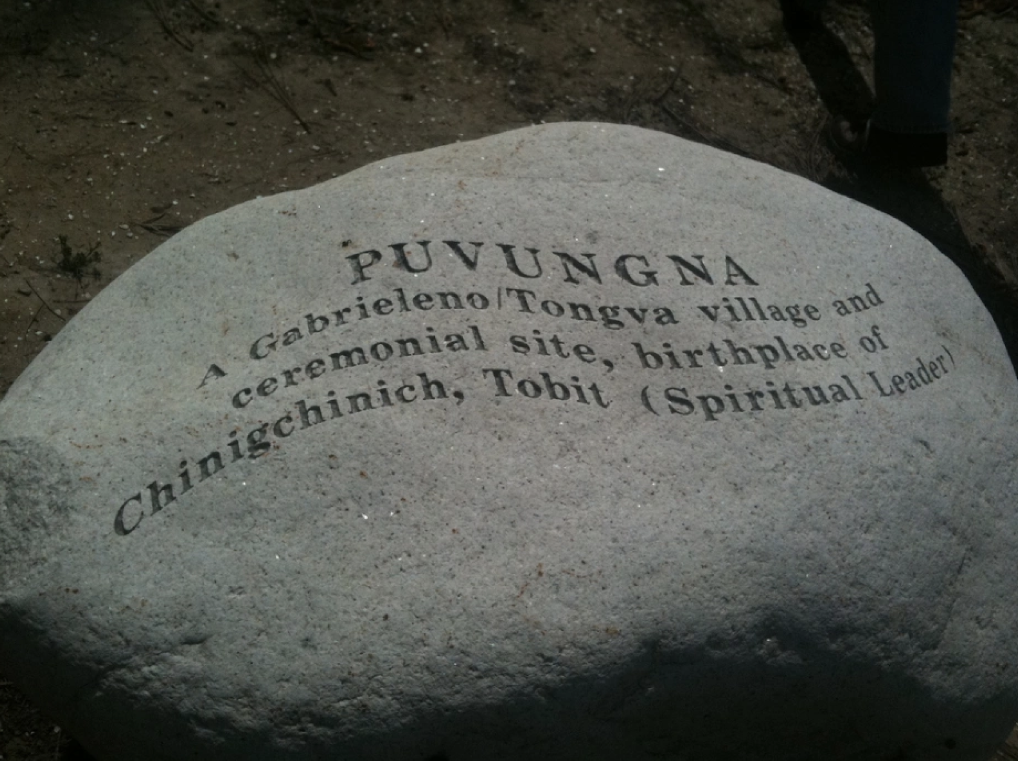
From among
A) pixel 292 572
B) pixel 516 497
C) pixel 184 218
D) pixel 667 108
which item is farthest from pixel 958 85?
pixel 292 572

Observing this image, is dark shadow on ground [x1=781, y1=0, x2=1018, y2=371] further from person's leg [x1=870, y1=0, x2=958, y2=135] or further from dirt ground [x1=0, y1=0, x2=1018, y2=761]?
person's leg [x1=870, y1=0, x2=958, y2=135]

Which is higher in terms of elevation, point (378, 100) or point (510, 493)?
point (510, 493)

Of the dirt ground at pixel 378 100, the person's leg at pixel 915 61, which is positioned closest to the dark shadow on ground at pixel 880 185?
the dirt ground at pixel 378 100

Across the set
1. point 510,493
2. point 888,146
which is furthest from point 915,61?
point 510,493

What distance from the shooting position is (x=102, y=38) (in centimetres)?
463

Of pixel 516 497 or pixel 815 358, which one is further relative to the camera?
pixel 815 358

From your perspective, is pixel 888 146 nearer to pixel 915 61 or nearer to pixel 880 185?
pixel 880 185

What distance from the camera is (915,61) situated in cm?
452

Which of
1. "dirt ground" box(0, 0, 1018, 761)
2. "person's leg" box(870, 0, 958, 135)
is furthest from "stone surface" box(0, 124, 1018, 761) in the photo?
"person's leg" box(870, 0, 958, 135)

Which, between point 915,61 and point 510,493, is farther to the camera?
point 915,61

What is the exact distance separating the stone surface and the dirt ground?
1.51 metres

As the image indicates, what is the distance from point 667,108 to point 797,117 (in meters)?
0.63

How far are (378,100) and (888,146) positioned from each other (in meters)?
2.17

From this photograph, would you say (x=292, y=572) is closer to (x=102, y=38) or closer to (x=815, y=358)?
(x=815, y=358)
